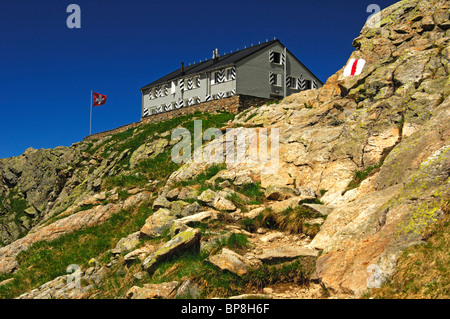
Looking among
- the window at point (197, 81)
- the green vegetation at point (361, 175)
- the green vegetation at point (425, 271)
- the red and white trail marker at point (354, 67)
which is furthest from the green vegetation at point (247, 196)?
the window at point (197, 81)

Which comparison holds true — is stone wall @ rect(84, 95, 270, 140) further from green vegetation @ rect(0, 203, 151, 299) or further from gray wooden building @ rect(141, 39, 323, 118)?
green vegetation @ rect(0, 203, 151, 299)

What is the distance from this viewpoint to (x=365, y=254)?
1104cm

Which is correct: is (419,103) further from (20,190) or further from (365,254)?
(20,190)

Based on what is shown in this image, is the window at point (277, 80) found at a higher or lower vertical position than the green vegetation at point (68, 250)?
higher

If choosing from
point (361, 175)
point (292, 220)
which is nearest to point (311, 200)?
point (292, 220)

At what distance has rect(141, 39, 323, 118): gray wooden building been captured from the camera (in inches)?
2076

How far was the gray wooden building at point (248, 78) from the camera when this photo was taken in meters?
52.7

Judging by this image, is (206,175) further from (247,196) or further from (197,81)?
(197,81)

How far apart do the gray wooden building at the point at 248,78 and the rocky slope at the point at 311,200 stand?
24.3m

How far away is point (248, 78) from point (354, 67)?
3137 cm

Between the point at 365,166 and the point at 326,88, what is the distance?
9.26 meters

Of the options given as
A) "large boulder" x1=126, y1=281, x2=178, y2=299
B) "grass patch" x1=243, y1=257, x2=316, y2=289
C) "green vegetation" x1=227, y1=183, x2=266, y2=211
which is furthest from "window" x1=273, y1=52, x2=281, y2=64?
"large boulder" x1=126, y1=281, x2=178, y2=299

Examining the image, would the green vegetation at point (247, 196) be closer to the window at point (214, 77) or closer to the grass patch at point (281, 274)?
the grass patch at point (281, 274)

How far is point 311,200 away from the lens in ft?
54.9
